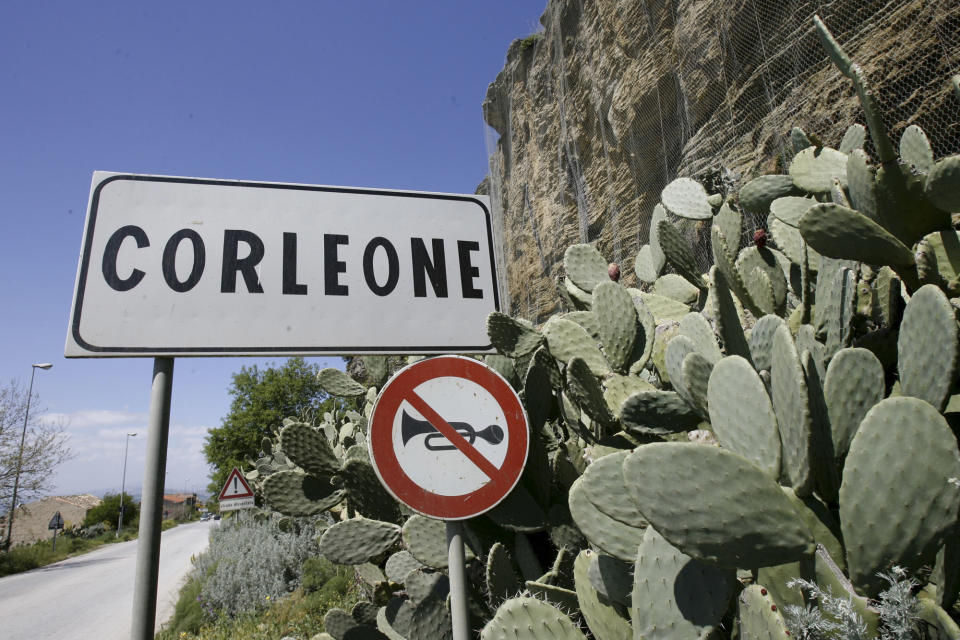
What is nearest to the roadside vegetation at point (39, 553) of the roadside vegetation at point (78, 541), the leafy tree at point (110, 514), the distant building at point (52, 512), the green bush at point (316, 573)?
the roadside vegetation at point (78, 541)

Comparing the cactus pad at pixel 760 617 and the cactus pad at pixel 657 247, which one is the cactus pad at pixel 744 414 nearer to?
the cactus pad at pixel 760 617

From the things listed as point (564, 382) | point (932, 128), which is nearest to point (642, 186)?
point (932, 128)

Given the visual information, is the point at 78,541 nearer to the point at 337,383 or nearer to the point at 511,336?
the point at 337,383

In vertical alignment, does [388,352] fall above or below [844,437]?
above

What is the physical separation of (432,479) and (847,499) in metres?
1.01

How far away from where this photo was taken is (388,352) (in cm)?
182

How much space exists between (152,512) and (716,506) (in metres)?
1.41

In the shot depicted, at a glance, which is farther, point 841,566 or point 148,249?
point 148,249

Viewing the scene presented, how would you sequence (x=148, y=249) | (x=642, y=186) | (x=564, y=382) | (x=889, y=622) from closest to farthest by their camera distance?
(x=889, y=622) → (x=148, y=249) → (x=564, y=382) → (x=642, y=186)

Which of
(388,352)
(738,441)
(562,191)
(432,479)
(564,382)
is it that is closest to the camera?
(738,441)

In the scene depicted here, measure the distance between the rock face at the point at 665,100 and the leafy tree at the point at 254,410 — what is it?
1492cm

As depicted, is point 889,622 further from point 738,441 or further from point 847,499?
point 738,441

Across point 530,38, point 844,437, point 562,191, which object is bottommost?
point 844,437

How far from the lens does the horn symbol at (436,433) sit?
1.60 meters
